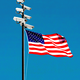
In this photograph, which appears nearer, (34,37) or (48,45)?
(34,37)

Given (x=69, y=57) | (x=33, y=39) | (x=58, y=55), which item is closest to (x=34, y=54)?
(x=33, y=39)

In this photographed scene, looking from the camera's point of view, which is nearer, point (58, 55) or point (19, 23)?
point (19, 23)

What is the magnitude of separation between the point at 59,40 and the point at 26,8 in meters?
6.24

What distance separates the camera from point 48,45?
69.8ft

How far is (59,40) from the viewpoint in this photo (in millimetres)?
22422

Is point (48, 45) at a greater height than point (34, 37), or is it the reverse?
point (34, 37)

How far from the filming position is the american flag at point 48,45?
19375 millimetres

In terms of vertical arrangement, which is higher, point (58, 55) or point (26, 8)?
Result: point (26, 8)

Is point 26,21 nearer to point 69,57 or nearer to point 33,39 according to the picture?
point 33,39

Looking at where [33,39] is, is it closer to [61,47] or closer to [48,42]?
A: [48,42]

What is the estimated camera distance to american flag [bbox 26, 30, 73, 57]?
19375 mm

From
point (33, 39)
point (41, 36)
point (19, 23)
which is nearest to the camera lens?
point (19, 23)

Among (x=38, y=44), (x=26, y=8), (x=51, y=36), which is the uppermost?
(x=26, y=8)

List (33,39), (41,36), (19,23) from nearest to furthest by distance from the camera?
(19,23), (33,39), (41,36)
